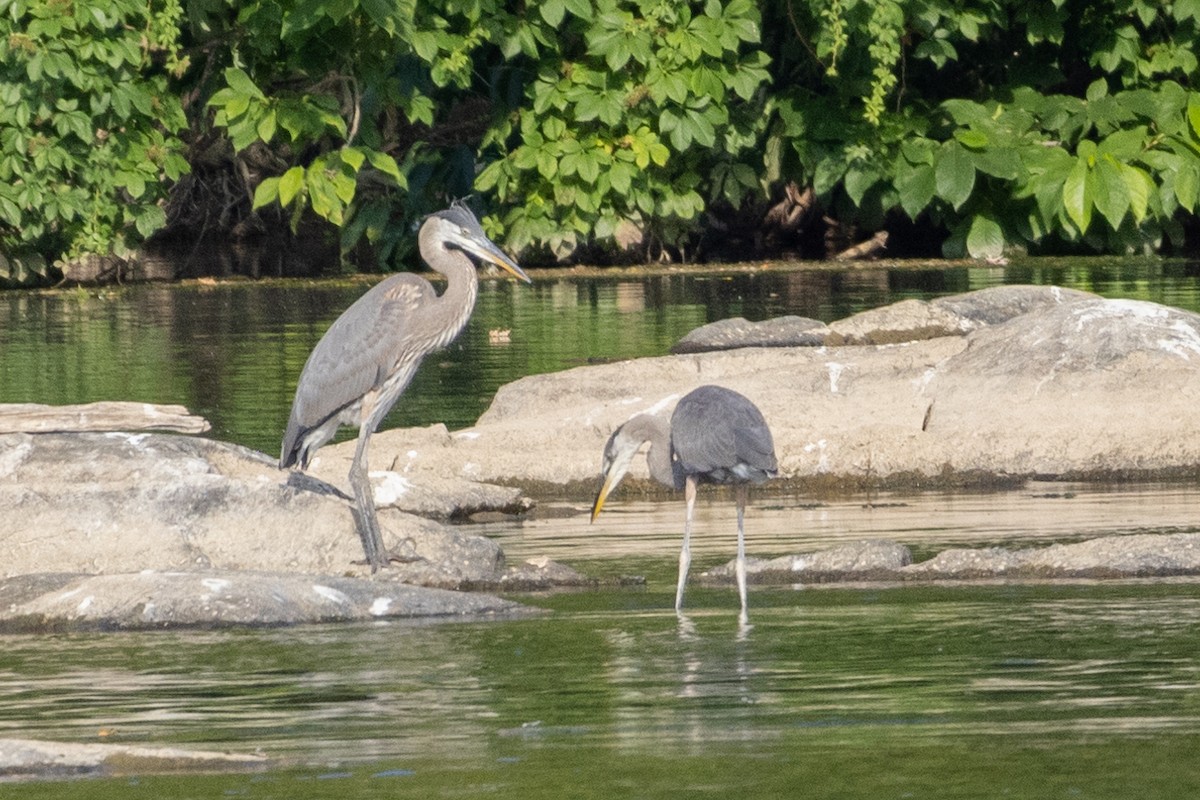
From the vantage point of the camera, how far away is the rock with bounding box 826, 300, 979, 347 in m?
11.9

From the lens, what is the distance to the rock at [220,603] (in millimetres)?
6410

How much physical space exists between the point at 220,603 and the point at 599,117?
12260 millimetres

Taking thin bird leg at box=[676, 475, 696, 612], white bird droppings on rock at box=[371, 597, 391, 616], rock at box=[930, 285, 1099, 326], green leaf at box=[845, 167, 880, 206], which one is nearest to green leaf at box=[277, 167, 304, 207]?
green leaf at box=[845, 167, 880, 206]

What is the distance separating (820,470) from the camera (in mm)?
9539

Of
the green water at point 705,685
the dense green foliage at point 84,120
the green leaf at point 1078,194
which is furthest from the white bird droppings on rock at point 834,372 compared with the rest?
the green leaf at point 1078,194

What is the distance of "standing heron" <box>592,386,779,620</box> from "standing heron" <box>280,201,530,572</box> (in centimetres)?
75

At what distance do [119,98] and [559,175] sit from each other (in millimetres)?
3521

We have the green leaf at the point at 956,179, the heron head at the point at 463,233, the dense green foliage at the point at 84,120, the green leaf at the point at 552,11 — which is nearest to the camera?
the heron head at the point at 463,233

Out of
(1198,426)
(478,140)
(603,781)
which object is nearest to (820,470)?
(1198,426)

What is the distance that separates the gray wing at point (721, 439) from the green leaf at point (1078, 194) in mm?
11658

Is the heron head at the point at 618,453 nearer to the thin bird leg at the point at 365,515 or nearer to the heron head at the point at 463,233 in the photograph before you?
the thin bird leg at the point at 365,515

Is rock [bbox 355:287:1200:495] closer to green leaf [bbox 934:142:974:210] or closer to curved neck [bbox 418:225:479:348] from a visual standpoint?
curved neck [bbox 418:225:479:348]

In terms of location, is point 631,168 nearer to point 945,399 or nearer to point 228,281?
point 228,281

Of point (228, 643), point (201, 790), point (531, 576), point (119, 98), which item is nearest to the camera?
point (201, 790)
